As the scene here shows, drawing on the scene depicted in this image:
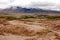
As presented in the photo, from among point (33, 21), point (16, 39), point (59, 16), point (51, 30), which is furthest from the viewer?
point (59, 16)

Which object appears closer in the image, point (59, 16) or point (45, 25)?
point (45, 25)

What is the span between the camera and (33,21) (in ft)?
24.1

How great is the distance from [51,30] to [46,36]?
1.31 ft

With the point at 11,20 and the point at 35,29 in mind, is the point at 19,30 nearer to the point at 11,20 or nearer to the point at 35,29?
the point at 35,29

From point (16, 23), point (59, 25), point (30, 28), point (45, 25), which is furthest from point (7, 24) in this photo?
point (59, 25)

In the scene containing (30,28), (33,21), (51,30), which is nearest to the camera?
(51,30)

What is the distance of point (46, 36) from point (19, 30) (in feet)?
3.82

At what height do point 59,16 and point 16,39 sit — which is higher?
point 59,16

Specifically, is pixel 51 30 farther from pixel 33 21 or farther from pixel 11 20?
pixel 11 20

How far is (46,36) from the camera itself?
6133 millimetres

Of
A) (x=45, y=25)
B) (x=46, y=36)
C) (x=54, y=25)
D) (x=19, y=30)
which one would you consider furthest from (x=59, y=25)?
(x=19, y=30)

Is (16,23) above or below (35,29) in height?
above

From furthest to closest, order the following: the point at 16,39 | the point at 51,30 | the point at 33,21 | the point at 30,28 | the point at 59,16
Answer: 1. the point at 59,16
2. the point at 33,21
3. the point at 30,28
4. the point at 51,30
5. the point at 16,39

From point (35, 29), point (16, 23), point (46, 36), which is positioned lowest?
point (46, 36)
